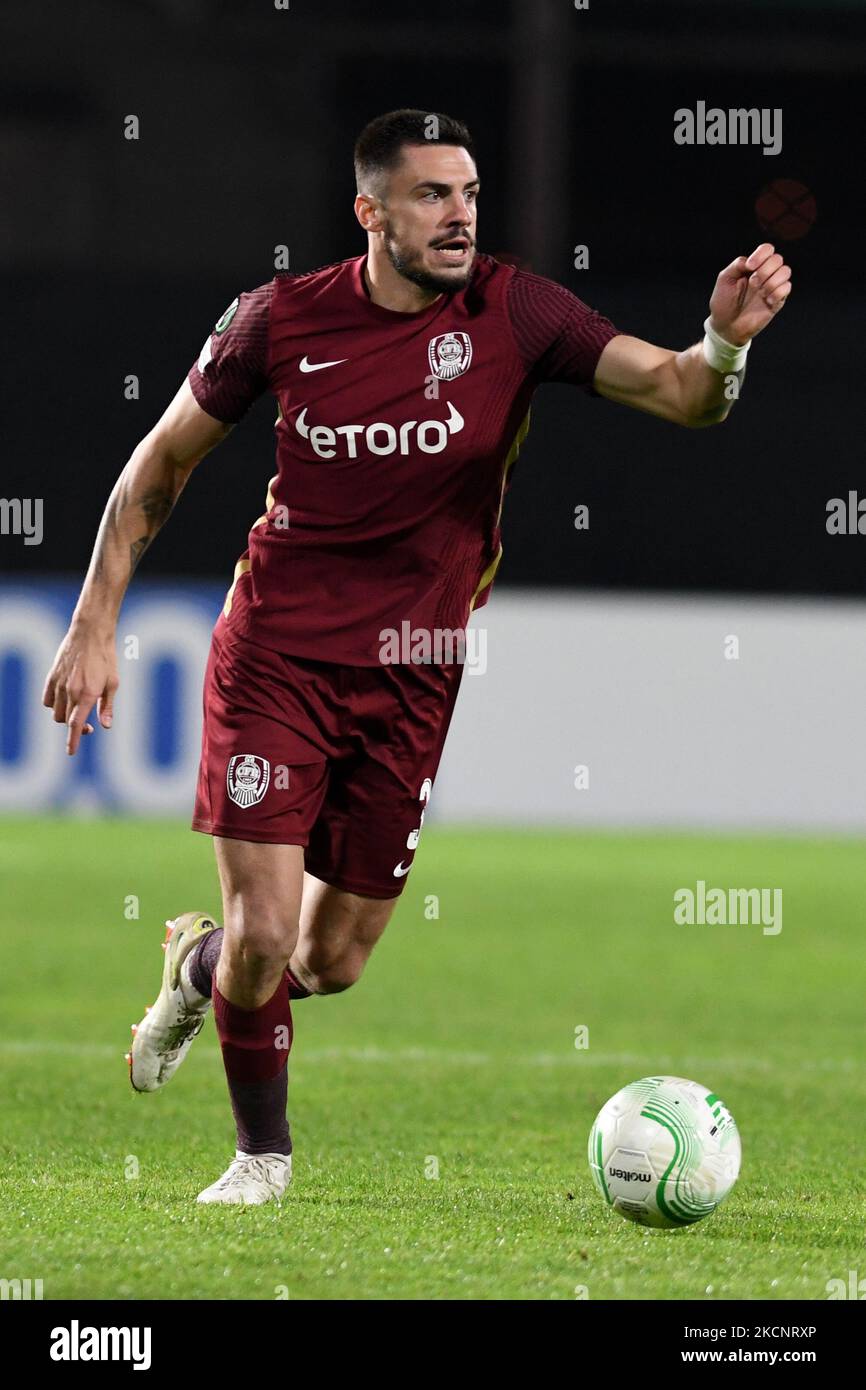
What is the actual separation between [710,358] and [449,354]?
0.74 meters

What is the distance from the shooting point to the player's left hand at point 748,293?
435 cm

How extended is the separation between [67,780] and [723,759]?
4.89 m

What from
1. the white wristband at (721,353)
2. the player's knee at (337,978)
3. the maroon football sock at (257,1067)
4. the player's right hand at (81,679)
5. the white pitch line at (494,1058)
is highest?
the white wristband at (721,353)

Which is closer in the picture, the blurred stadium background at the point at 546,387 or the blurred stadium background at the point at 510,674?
the blurred stadium background at the point at 510,674

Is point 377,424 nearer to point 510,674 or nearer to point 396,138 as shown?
point 396,138

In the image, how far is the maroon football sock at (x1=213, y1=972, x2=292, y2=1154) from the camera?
5027 millimetres

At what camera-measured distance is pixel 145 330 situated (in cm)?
1670

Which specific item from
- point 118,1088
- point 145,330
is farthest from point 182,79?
point 118,1088

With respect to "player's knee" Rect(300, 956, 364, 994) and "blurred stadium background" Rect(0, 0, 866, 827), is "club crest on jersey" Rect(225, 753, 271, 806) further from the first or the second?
"blurred stadium background" Rect(0, 0, 866, 827)

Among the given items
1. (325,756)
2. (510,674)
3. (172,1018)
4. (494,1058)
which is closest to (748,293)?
(325,756)

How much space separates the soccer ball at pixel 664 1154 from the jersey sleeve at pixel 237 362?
1.89m

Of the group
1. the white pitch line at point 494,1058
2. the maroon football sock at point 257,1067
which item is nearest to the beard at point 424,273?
the maroon football sock at point 257,1067

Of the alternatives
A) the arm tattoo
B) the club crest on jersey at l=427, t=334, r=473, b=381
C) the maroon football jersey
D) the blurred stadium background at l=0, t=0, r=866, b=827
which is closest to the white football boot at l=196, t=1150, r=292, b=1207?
the maroon football jersey

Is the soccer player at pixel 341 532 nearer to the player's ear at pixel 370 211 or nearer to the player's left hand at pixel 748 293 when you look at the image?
the player's ear at pixel 370 211
